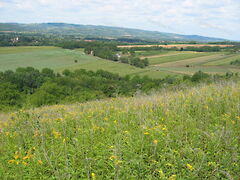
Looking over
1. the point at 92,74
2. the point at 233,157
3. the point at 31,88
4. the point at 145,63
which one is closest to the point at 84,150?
the point at 233,157

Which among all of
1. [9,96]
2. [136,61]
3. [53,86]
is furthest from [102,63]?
[9,96]

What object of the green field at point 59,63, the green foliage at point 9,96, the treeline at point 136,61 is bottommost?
the green foliage at point 9,96

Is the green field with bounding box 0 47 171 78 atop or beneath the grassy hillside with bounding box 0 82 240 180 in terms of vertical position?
beneath

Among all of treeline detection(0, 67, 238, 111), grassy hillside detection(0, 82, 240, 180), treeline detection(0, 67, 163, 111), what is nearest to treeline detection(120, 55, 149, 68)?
treeline detection(0, 67, 238, 111)

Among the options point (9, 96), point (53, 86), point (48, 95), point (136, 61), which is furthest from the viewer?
point (136, 61)

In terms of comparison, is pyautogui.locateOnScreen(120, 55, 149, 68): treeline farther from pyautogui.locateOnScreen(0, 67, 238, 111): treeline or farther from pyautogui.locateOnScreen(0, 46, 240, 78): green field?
pyautogui.locateOnScreen(0, 67, 238, 111): treeline

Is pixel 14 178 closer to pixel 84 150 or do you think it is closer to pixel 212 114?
pixel 84 150

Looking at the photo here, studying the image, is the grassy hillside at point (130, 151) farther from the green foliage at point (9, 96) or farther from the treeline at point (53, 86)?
the green foliage at point (9, 96)

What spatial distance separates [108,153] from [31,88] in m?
42.4

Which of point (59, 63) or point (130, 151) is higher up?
point (130, 151)

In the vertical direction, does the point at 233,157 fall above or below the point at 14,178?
above

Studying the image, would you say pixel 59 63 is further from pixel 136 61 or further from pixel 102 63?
pixel 136 61

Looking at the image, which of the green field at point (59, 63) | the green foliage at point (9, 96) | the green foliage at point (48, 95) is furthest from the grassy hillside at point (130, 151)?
the green field at point (59, 63)

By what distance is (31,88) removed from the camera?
→ 42.4m
